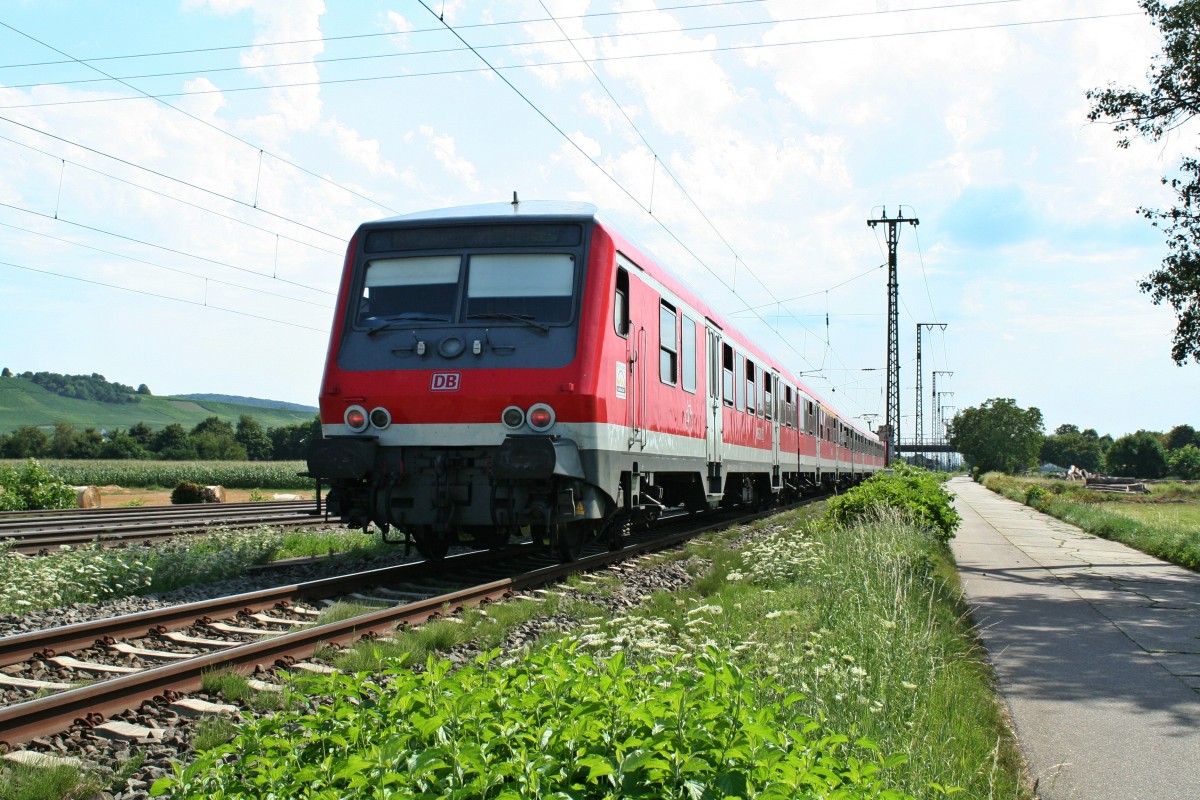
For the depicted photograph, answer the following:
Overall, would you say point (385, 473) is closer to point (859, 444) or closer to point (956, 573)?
point (956, 573)

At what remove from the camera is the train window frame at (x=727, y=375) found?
14164 millimetres

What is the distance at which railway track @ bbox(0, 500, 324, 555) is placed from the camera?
13.3m

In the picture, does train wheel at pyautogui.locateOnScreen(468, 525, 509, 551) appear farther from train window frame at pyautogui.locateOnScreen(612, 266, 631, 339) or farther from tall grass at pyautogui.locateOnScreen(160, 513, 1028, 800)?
tall grass at pyautogui.locateOnScreen(160, 513, 1028, 800)


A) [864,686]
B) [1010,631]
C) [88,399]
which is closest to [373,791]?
[864,686]

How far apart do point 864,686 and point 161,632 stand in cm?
488

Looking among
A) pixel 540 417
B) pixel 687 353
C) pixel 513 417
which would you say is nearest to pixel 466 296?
pixel 513 417

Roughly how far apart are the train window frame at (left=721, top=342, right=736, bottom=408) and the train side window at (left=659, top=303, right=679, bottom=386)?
2.89m

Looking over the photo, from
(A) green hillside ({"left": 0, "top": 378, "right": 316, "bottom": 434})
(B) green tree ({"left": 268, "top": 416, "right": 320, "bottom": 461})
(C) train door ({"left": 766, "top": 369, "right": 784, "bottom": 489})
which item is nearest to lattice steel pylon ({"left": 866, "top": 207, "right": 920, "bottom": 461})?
(C) train door ({"left": 766, "top": 369, "right": 784, "bottom": 489})

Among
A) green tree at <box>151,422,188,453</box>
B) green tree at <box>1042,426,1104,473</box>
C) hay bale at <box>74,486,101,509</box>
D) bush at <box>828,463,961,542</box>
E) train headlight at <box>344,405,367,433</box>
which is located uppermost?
green tree at <box>1042,426,1104,473</box>

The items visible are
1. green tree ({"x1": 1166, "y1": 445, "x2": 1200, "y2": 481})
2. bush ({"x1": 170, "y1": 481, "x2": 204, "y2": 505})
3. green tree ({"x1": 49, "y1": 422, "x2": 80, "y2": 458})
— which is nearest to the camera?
bush ({"x1": 170, "y1": 481, "x2": 204, "y2": 505})

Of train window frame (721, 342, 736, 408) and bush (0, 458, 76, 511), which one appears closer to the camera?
train window frame (721, 342, 736, 408)

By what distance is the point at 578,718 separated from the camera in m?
2.37

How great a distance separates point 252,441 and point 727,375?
7465cm

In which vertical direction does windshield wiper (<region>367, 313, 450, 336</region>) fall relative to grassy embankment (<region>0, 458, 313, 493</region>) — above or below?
above
